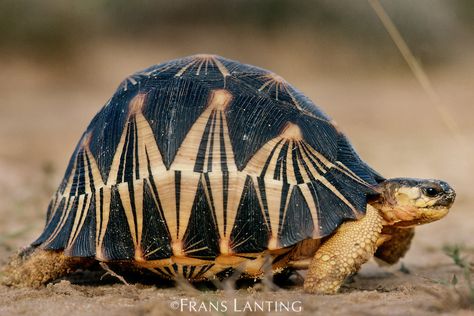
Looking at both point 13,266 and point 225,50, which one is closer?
point 13,266

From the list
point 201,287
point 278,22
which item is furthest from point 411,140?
point 278,22

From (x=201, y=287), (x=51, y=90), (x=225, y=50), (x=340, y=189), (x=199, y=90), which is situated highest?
(x=225, y=50)

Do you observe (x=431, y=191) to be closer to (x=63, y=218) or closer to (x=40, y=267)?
(x=63, y=218)

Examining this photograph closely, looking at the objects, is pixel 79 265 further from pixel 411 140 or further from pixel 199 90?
pixel 411 140

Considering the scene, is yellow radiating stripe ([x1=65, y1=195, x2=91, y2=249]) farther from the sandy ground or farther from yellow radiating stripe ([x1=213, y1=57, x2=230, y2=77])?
yellow radiating stripe ([x1=213, y1=57, x2=230, y2=77])

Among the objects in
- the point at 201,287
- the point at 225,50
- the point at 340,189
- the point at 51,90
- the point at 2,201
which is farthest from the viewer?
the point at 225,50

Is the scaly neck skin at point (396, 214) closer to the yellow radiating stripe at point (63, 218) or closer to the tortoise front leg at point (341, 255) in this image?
the tortoise front leg at point (341, 255)

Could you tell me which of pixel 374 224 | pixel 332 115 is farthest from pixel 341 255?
pixel 332 115
